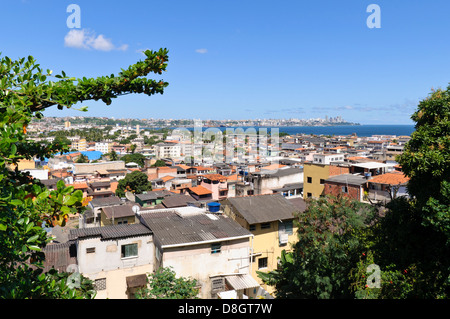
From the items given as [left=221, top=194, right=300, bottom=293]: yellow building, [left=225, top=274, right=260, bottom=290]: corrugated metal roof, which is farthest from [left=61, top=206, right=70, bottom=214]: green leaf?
[left=221, top=194, right=300, bottom=293]: yellow building

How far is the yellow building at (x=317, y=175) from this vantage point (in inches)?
1223

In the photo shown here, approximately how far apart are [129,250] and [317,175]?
23531mm

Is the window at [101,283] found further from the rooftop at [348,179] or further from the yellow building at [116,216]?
the rooftop at [348,179]

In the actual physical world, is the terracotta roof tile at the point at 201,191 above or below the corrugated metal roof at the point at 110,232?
below

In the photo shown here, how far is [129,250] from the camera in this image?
12672 millimetres

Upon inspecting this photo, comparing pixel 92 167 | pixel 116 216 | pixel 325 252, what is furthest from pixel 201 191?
pixel 92 167

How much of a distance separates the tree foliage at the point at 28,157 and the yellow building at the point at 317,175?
96.9 feet

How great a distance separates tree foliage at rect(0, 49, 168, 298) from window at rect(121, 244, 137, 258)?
9536mm

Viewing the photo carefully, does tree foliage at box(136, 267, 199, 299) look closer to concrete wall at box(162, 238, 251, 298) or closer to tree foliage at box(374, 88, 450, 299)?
concrete wall at box(162, 238, 251, 298)

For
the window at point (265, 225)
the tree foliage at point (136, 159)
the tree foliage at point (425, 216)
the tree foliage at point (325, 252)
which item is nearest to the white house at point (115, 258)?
the tree foliage at point (325, 252)

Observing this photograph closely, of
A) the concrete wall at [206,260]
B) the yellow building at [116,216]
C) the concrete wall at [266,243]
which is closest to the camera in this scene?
the concrete wall at [206,260]

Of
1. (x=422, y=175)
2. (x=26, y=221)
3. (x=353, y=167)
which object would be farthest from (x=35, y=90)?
(x=353, y=167)
